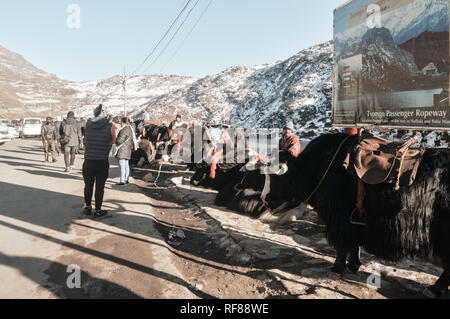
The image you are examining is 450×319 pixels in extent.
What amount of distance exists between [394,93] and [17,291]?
17.1 feet

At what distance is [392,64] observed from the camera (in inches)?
161

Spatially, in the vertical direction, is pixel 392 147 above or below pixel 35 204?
above

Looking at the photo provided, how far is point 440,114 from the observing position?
3.36 metres

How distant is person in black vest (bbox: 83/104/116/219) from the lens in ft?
16.4

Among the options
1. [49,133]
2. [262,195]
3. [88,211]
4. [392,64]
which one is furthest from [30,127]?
[392,64]

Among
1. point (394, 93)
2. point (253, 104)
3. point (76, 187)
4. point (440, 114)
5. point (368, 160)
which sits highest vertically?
point (253, 104)

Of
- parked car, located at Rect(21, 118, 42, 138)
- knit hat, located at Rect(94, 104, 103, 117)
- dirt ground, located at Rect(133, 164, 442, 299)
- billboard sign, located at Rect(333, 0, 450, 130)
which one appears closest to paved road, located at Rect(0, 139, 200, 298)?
dirt ground, located at Rect(133, 164, 442, 299)

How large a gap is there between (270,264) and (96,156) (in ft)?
11.6

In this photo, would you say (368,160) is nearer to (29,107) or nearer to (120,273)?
(120,273)

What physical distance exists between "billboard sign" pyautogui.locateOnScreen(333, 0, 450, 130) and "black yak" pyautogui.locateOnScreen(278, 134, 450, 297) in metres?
1.04

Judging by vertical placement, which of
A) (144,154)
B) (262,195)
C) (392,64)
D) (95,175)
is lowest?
(262,195)

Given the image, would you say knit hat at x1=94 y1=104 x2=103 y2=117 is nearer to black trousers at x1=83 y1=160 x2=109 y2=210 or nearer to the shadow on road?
black trousers at x1=83 y1=160 x2=109 y2=210

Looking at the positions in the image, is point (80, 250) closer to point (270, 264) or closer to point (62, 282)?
point (62, 282)
